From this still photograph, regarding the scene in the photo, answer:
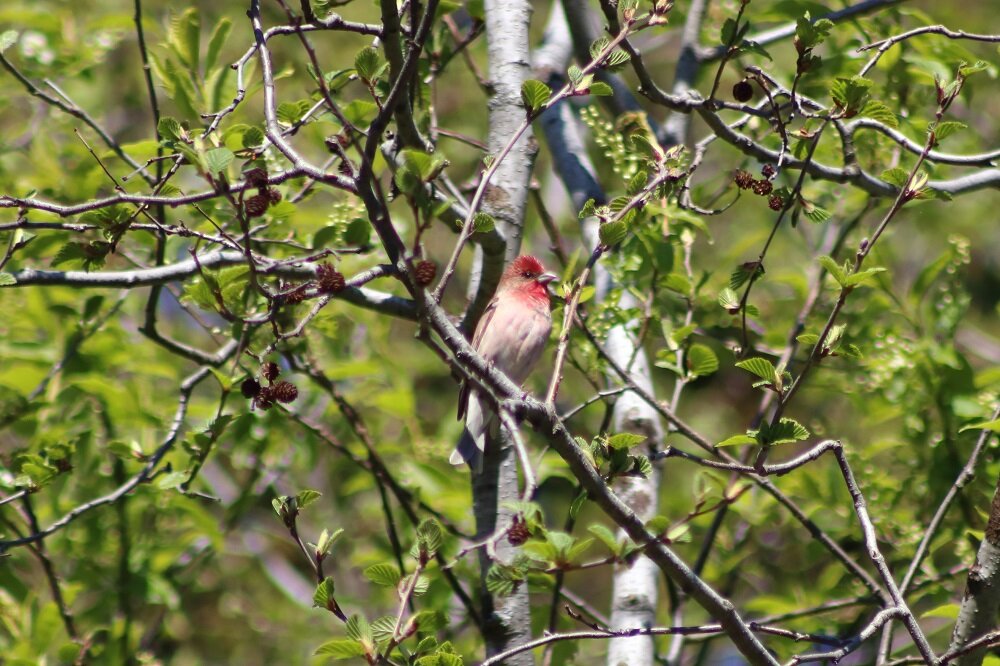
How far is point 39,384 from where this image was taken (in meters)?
4.65

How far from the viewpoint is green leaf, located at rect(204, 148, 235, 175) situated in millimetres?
2479

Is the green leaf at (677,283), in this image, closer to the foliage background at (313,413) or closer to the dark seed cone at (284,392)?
the foliage background at (313,413)

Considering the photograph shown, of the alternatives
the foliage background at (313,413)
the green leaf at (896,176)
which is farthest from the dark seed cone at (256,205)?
the green leaf at (896,176)

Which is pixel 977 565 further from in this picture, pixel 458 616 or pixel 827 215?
pixel 458 616

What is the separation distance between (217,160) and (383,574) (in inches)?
45.4

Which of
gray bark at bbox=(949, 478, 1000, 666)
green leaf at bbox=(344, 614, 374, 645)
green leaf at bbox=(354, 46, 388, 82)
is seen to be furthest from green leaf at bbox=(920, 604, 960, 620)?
green leaf at bbox=(354, 46, 388, 82)

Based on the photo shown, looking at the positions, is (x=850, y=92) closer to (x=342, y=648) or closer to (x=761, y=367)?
(x=761, y=367)

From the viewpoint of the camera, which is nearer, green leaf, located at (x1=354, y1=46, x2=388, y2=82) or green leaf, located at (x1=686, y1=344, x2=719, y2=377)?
green leaf, located at (x1=354, y1=46, x2=388, y2=82)

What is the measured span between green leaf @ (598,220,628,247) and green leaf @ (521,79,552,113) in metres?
0.39

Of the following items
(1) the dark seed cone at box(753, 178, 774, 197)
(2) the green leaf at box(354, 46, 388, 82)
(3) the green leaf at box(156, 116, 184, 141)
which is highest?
(2) the green leaf at box(354, 46, 388, 82)

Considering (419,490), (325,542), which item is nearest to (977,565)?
(325,542)

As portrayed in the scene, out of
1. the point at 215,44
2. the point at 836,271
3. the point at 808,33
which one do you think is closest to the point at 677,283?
the point at 836,271

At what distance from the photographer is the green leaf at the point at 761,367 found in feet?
9.36

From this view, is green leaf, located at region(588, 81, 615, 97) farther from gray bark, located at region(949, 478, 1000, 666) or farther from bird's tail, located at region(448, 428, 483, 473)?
bird's tail, located at region(448, 428, 483, 473)
